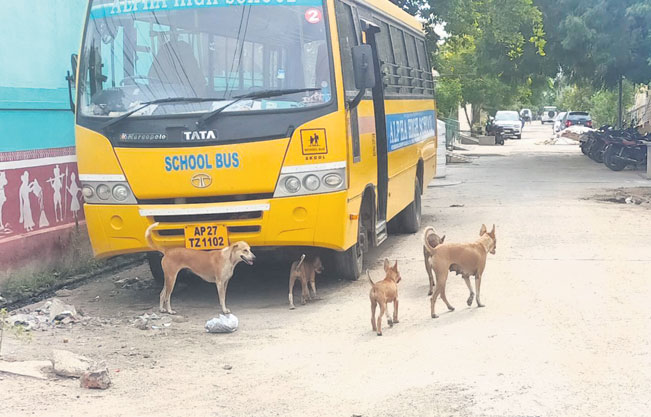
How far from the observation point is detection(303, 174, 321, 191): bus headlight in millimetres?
7816

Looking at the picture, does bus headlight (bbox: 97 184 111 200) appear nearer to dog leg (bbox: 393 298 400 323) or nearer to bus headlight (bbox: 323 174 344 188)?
bus headlight (bbox: 323 174 344 188)

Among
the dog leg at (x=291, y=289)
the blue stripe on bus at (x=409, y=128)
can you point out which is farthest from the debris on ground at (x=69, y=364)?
the blue stripe on bus at (x=409, y=128)

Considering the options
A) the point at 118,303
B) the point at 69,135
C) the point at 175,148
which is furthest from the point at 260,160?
the point at 69,135

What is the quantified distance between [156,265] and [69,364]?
10.7 ft

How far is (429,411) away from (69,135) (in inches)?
269

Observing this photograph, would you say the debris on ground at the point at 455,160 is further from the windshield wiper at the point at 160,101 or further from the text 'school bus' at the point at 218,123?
the windshield wiper at the point at 160,101

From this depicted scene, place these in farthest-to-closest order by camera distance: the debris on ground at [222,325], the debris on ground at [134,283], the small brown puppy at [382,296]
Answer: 1. the debris on ground at [134,283]
2. the debris on ground at [222,325]
3. the small brown puppy at [382,296]

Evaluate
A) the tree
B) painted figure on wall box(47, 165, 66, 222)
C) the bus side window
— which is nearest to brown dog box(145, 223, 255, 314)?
the bus side window

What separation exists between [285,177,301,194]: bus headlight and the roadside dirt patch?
10.3 m

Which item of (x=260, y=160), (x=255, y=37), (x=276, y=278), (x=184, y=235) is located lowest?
(x=276, y=278)

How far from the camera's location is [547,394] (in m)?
5.27

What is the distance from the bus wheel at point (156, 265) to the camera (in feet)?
29.7

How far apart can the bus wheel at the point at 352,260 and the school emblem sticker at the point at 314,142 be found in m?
1.45

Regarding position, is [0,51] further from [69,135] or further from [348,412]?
[348,412]
